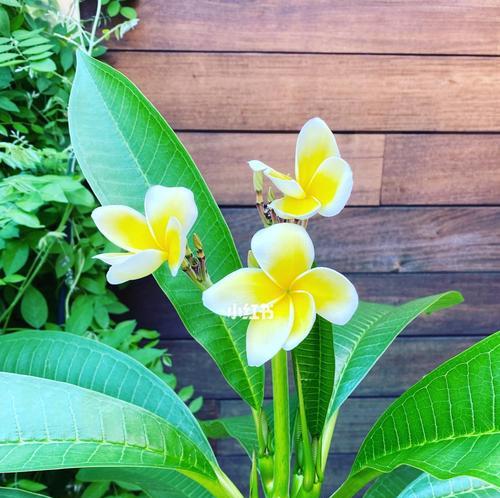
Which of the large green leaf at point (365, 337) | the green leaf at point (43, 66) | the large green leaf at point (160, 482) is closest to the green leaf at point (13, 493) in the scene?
the large green leaf at point (160, 482)

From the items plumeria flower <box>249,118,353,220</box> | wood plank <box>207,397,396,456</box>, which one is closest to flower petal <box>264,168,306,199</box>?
plumeria flower <box>249,118,353,220</box>

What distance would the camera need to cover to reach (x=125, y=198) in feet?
1.66

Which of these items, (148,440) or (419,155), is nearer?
(148,440)

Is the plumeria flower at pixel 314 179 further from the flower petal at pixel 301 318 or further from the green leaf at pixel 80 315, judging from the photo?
the green leaf at pixel 80 315

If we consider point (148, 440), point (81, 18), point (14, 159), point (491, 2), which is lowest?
point (148, 440)

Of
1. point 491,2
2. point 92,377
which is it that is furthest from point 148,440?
point 491,2

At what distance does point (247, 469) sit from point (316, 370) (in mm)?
715

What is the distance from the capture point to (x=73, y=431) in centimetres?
39

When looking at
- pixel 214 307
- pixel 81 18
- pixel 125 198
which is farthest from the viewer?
pixel 81 18

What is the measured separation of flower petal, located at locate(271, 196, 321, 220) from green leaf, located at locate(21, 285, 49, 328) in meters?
0.53

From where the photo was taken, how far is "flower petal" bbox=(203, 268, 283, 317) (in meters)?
0.32

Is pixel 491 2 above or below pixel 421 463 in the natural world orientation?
above

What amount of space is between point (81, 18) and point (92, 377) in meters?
0.65

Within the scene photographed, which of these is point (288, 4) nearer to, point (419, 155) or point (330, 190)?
point (419, 155)
